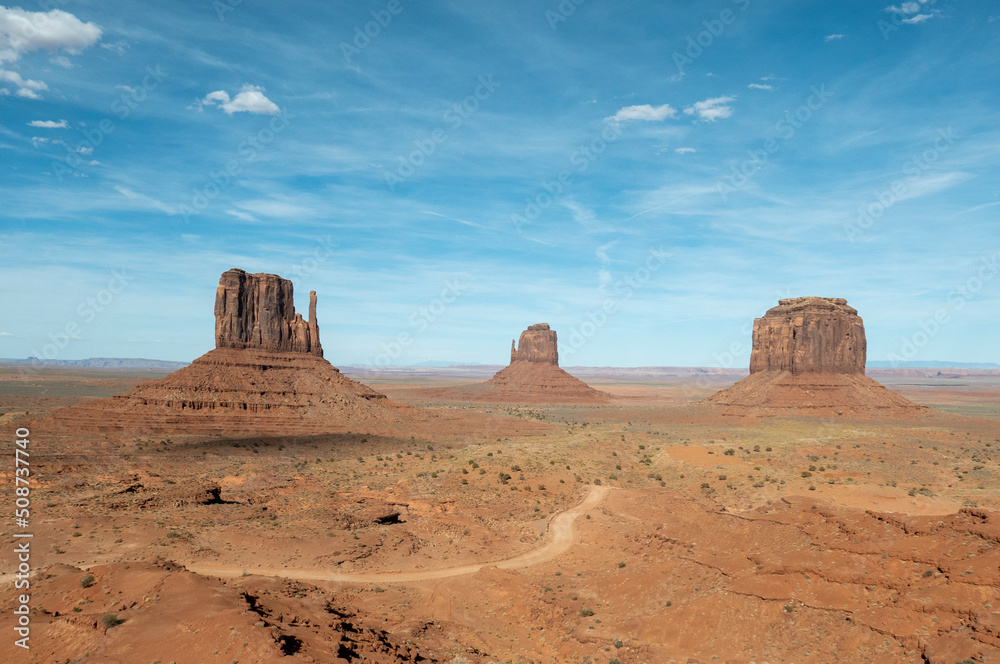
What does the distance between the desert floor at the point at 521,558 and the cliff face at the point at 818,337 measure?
5575 centimetres

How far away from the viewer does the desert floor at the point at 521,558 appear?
15.7 m

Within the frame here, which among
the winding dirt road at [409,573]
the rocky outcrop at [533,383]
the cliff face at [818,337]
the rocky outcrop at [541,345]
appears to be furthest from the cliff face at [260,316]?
the rocky outcrop at [541,345]

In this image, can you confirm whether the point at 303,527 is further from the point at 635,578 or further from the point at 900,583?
the point at 900,583

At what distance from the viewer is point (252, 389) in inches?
3009

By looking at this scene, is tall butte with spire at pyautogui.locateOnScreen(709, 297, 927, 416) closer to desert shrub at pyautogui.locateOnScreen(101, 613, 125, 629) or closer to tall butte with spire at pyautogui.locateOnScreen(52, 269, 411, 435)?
tall butte with spire at pyautogui.locateOnScreen(52, 269, 411, 435)

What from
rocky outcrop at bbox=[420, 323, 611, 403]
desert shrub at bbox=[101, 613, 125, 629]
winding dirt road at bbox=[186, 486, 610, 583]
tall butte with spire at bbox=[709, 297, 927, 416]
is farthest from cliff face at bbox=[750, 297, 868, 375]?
desert shrub at bbox=[101, 613, 125, 629]

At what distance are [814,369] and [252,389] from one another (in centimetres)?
9251

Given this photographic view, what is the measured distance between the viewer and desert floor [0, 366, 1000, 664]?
1571 centimetres

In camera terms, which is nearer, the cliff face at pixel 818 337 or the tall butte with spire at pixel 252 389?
the tall butte with spire at pixel 252 389

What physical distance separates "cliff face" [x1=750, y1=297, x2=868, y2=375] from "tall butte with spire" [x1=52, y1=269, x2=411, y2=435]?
69947mm

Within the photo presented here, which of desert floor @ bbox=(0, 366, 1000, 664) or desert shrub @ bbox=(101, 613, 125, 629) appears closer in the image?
desert shrub @ bbox=(101, 613, 125, 629)

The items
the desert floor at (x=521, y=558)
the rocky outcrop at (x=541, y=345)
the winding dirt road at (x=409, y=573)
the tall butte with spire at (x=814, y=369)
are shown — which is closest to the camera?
the desert floor at (x=521, y=558)

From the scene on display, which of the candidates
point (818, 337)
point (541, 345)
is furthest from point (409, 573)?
point (541, 345)

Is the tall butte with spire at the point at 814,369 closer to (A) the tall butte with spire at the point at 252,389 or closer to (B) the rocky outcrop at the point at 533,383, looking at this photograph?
(B) the rocky outcrop at the point at 533,383
